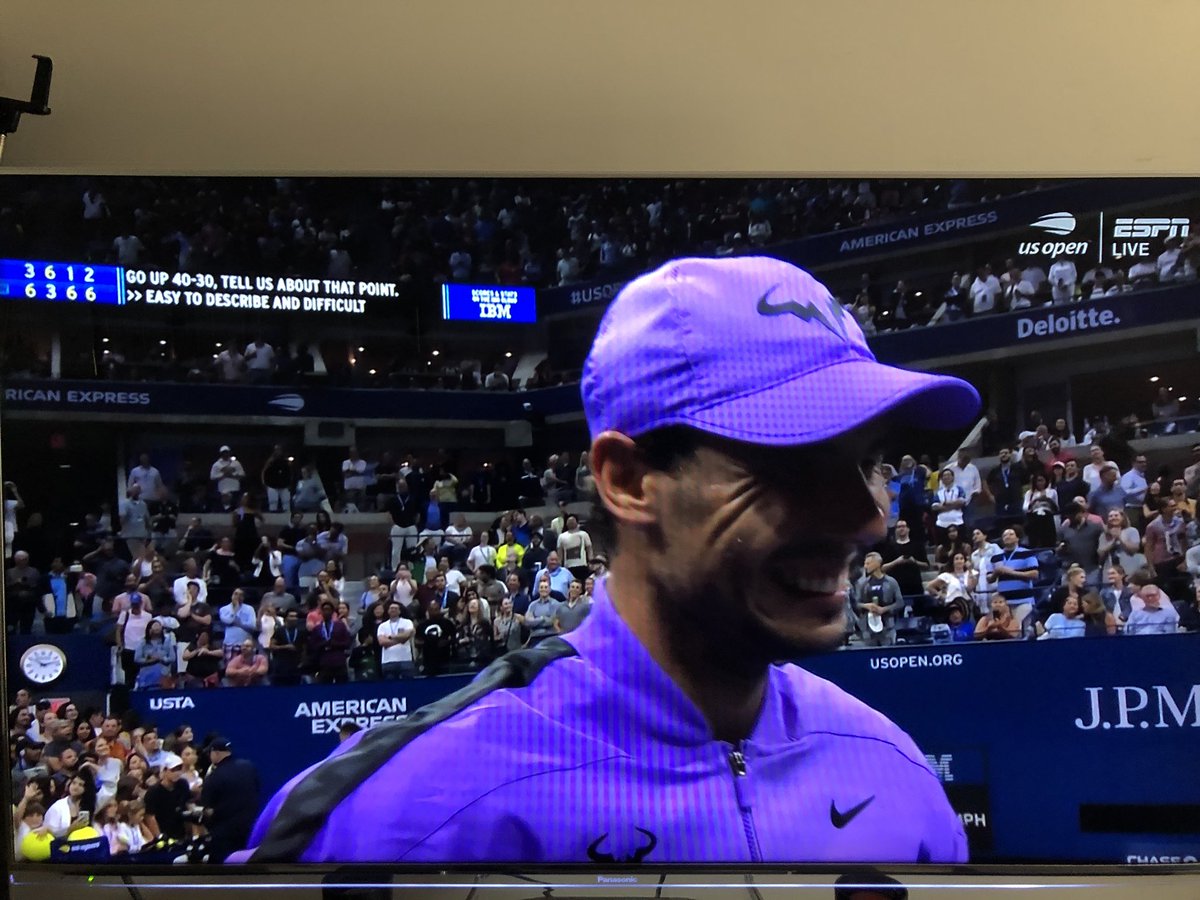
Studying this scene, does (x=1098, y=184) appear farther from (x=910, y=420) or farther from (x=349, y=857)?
(x=349, y=857)

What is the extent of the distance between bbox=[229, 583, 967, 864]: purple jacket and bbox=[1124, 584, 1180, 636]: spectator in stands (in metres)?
0.53

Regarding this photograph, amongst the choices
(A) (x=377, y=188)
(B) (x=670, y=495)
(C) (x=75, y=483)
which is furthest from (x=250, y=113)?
(B) (x=670, y=495)

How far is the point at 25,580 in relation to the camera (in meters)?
2.09

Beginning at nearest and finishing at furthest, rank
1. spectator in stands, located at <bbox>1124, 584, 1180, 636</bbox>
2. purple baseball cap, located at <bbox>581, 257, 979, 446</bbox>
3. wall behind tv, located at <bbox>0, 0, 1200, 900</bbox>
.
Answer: purple baseball cap, located at <bbox>581, 257, 979, 446</bbox>, spectator in stands, located at <bbox>1124, 584, 1180, 636</bbox>, wall behind tv, located at <bbox>0, 0, 1200, 900</bbox>

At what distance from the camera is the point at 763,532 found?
6.41 ft

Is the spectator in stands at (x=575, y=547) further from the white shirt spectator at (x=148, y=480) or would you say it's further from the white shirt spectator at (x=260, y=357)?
the white shirt spectator at (x=148, y=480)

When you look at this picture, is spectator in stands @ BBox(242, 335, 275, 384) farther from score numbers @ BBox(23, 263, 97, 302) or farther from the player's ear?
the player's ear

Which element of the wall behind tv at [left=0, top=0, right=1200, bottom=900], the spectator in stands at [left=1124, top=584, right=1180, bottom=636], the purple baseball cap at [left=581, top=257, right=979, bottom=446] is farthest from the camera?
the wall behind tv at [left=0, top=0, right=1200, bottom=900]

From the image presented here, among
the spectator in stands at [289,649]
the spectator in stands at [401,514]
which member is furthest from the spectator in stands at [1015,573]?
the spectator in stands at [289,649]

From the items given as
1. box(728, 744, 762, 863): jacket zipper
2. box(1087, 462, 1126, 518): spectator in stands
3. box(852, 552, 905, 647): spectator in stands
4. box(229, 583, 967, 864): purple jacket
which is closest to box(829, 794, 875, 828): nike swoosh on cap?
box(229, 583, 967, 864): purple jacket

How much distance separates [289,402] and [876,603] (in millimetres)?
1312

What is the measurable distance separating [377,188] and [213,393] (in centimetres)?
56

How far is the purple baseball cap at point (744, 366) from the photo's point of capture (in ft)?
6.38

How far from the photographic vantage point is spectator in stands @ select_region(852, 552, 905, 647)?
204cm
